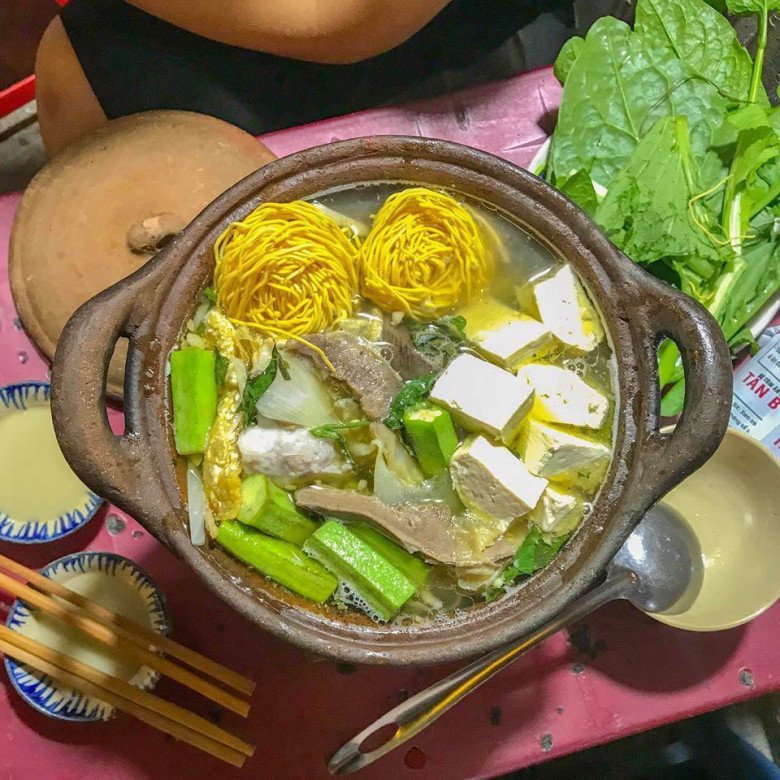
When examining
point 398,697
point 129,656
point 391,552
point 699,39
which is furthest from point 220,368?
point 699,39

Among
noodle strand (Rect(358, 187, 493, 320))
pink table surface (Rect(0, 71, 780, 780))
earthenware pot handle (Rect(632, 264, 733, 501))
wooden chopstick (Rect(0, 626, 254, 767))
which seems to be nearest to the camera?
earthenware pot handle (Rect(632, 264, 733, 501))

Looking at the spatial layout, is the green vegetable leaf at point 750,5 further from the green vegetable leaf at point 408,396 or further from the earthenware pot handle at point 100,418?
the earthenware pot handle at point 100,418

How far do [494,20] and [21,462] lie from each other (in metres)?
1.70

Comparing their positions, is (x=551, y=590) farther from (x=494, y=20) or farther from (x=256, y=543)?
(x=494, y=20)

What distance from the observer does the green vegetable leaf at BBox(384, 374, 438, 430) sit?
134cm

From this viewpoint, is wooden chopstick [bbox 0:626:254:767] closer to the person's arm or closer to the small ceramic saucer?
A: the small ceramic saucer

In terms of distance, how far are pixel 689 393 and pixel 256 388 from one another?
0.72m

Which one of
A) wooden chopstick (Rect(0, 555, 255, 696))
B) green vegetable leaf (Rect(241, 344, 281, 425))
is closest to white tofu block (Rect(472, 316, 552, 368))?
green vegetable leaf (Rect(241, 344, 281, 425))

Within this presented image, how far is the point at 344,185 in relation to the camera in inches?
55.0

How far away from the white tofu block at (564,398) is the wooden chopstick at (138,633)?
0.87m

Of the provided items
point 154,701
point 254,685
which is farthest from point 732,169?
point 154,701

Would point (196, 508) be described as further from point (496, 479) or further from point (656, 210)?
point (656, 210)

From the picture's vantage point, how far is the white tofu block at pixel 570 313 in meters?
1.35

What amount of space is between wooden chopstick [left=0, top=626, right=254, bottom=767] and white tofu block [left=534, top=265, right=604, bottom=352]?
3.58 ft
